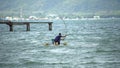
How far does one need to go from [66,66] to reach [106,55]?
11.5m

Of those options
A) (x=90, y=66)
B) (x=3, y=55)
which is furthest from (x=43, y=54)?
(x=90, y=66)

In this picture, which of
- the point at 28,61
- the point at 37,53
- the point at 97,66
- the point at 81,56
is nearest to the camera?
the point at 97,66

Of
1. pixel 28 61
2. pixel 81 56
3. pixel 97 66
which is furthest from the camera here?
pixel 81 56

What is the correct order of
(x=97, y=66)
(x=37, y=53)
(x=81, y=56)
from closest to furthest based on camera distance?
(x=97, y=66), (x=81, y=56), (x=37, y=53)

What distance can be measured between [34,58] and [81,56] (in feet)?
19.8

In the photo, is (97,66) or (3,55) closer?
(97,66)

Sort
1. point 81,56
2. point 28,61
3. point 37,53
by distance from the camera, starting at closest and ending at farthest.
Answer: point 28,61 < point 81,56 < point 37,53

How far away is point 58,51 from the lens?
5859 cm

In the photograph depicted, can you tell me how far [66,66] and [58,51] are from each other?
14.8 meters

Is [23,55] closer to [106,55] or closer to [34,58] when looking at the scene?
[34,58]

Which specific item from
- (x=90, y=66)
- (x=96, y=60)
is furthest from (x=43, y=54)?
(x=90, y=66)

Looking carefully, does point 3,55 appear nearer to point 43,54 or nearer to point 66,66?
point 43,54

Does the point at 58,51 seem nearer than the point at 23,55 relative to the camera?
No

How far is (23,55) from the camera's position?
5478 cm
